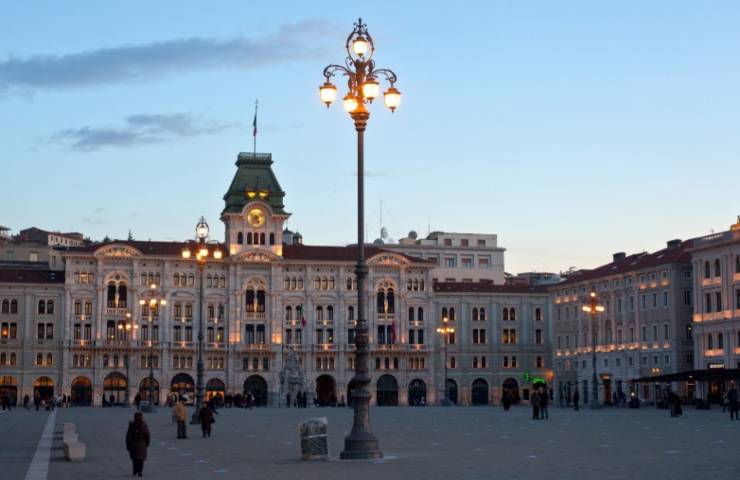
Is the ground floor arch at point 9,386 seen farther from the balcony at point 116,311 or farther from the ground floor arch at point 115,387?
the balcony at point 116,311

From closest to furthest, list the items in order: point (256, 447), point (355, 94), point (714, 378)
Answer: point (355, 94)
point (256, 447)
point (714, 378)

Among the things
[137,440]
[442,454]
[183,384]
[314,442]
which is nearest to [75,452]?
[314,442]

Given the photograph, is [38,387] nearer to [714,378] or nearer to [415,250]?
[415,250]

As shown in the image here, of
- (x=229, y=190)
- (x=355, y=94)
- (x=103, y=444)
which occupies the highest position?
(x=229, y=190)

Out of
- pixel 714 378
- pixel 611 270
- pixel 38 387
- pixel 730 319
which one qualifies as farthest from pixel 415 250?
pixel 714 378

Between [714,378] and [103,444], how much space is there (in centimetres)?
4963

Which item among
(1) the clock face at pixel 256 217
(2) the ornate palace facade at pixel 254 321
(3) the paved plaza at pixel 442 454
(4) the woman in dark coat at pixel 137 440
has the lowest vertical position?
(3) the paved plaza at pixel 442 454

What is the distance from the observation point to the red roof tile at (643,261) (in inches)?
4021

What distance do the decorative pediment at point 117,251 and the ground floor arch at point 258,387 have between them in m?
16.5

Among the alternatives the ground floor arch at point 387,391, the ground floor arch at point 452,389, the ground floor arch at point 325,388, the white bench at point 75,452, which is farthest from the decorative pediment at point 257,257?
the white bench at point 75,452

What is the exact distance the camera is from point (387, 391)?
415ft

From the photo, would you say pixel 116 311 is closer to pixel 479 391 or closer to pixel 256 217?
pixel 256 217

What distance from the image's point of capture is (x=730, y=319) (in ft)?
300

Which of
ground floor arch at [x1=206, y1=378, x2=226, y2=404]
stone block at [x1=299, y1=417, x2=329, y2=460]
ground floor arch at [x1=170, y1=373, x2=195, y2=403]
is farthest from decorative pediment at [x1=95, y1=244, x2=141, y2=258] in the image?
stone block at [x1=299, y1=417, x2=329, y2=460]
